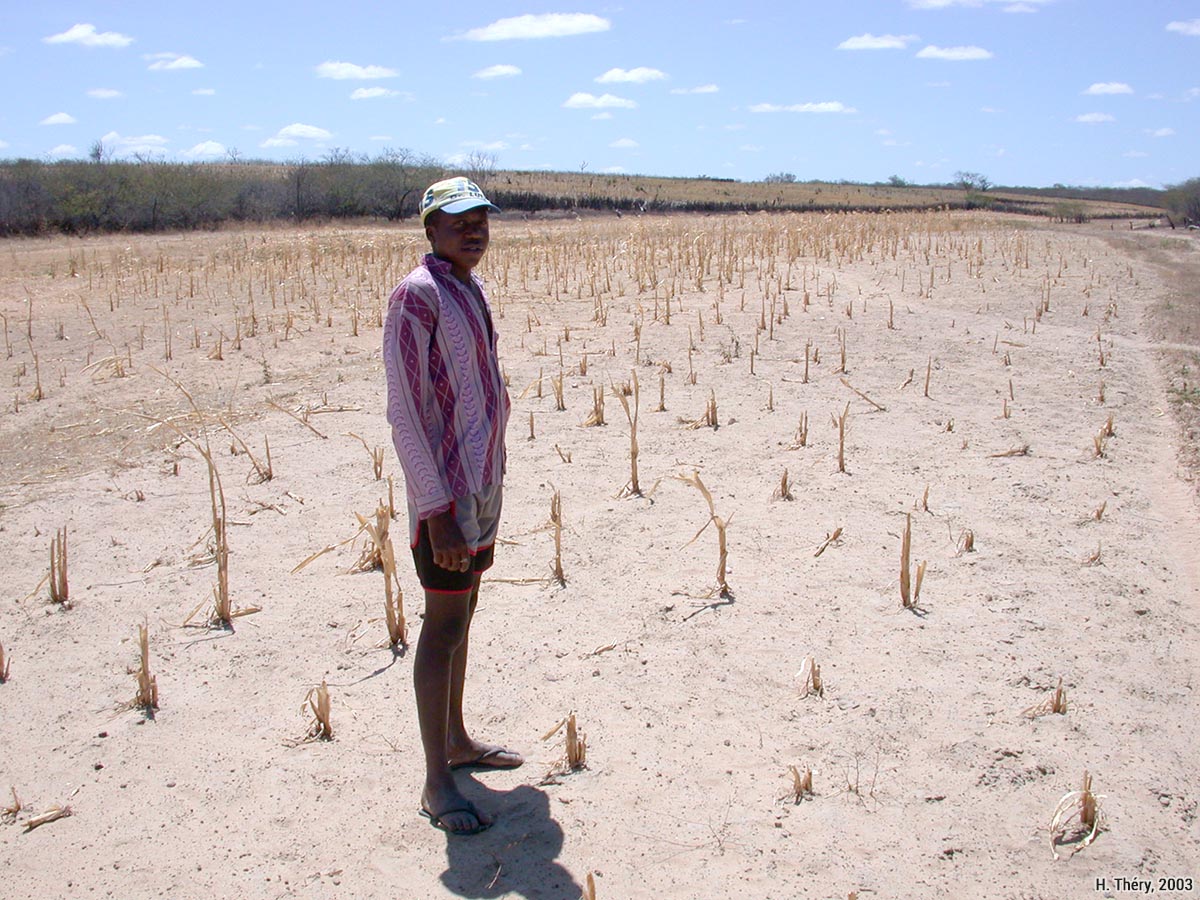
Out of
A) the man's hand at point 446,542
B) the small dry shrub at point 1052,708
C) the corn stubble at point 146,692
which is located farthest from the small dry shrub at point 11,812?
the small dry shrub at point 1052,708

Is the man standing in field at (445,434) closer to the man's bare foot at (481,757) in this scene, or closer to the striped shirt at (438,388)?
the striped shirt at (438,388)

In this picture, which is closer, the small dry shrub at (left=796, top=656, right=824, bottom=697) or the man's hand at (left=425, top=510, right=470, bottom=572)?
the man's hand at (left=425, top=510, right=470, bottom=572)

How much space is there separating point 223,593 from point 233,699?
0.70 meters

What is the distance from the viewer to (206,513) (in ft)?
19.0

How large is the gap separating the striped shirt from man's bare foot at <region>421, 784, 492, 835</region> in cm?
87

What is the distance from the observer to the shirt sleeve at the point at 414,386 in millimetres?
2844

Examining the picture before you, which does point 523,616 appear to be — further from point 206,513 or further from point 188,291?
point 188,291

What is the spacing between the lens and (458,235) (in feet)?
9.70

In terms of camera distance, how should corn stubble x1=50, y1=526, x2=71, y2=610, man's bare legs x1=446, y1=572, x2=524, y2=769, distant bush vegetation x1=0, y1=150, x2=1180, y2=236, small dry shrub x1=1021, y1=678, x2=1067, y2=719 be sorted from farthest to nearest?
1. distant bush vegetation x1=0, y1=150, x2=1180, y2=236
2. corn stubble x1=50, y1=526, x2=71, y2=610
3. small dry shrub x1=1021, y1=678, x2=1067, y2=719
4. man's bare legs x1=446, y1=572, x2=524, y2=769

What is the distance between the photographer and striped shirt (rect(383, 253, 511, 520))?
285 centimetres

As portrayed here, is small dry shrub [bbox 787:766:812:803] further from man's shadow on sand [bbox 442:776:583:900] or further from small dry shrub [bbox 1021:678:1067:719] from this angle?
small dry shrub [bbox 1021:678:1067:719]

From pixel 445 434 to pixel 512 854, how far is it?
1.23m

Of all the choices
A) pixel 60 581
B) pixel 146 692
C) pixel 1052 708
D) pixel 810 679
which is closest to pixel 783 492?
pixel 810 679

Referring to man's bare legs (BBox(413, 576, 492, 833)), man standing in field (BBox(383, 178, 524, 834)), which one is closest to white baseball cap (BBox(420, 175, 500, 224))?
man standing in field (BBox(383, 178, 524, 834))
